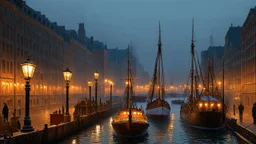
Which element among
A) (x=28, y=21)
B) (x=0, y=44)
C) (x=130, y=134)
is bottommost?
(x=130, y=134)

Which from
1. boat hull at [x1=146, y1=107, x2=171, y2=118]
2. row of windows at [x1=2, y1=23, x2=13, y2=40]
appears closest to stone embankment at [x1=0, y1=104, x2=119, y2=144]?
boat hull at [x1=146, y1=107, x2=171, y2=118]

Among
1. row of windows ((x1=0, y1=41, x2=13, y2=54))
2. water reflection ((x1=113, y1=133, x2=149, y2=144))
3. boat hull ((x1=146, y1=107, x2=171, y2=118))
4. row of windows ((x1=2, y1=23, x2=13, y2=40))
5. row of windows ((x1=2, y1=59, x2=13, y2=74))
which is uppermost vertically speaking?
row of windows ((x1=2, y1=23, x2=13, y2=40))

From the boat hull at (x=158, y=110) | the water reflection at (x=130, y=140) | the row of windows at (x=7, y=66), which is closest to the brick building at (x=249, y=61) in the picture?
the boat hull at (x=158, y=110)

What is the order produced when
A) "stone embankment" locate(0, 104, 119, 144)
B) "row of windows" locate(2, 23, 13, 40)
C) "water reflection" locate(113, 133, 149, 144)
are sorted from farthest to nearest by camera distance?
1. "row of windows" locate(2, 23, 13, 40)
2. "water reflection" locate(113, 133, 149, 144)
3. "stone embankment" locate(0, 104, 119, 144)

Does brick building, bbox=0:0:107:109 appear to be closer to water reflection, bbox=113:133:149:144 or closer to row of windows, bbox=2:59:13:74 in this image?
row of windows, bbox=2:59:13:74

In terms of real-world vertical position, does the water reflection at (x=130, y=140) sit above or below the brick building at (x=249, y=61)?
below

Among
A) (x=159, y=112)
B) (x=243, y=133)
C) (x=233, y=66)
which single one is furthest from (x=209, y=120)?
(x=233, y=66)

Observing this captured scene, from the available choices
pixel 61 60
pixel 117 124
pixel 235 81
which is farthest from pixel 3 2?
pixel 235 81

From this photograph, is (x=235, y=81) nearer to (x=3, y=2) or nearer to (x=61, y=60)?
(x=61, y=60)

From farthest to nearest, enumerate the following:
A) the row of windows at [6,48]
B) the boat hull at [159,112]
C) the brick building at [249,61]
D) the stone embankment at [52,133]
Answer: the brick building at [249,61]
the boat hull at [159,112]
the row of windows at [6,48]
the stone embankment at [52,133]

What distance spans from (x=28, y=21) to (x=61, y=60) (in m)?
32.1

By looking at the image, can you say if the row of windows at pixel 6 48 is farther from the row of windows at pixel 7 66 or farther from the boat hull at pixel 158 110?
the boat hull at pixel 158 110

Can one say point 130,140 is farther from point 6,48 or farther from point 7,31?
point 7,31

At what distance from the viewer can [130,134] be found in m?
36.6
